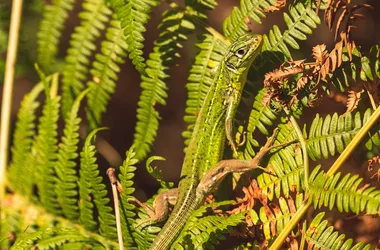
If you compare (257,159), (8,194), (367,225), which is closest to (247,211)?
(257,159)

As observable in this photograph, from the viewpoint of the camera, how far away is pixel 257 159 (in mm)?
2408

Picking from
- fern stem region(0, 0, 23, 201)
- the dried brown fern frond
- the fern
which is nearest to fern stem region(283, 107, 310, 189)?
the fern

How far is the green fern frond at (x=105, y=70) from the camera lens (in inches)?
120

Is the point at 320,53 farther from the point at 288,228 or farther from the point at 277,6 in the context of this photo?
the point at 288,228

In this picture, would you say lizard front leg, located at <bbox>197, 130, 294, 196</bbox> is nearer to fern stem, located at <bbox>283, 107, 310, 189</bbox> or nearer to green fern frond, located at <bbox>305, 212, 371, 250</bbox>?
fern stem, located at <bbox>283, 107, 310, 189</bbox>

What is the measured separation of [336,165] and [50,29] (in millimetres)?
1931

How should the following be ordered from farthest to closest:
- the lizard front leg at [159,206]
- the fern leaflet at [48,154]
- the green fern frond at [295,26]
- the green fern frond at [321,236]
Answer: the fern leaflet at [48,154] < the lizard front leg at [159,206] < the green fern frond at [295,26] < the green fern frond at [321,236]

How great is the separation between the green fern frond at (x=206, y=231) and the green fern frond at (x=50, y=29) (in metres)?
1.54

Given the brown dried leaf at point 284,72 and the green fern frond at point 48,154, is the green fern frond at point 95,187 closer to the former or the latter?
the green fern frond at point 48,154

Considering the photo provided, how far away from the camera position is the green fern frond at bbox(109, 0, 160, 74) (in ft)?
8.05

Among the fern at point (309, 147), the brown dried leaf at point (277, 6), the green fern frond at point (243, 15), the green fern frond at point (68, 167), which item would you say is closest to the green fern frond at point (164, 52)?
the green fern frond at point (243, 15)

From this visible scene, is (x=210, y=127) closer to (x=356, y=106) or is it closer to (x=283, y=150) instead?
(x=283, y=150)

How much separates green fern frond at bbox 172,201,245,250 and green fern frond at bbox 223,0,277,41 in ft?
2.78

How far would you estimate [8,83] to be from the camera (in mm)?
3420
